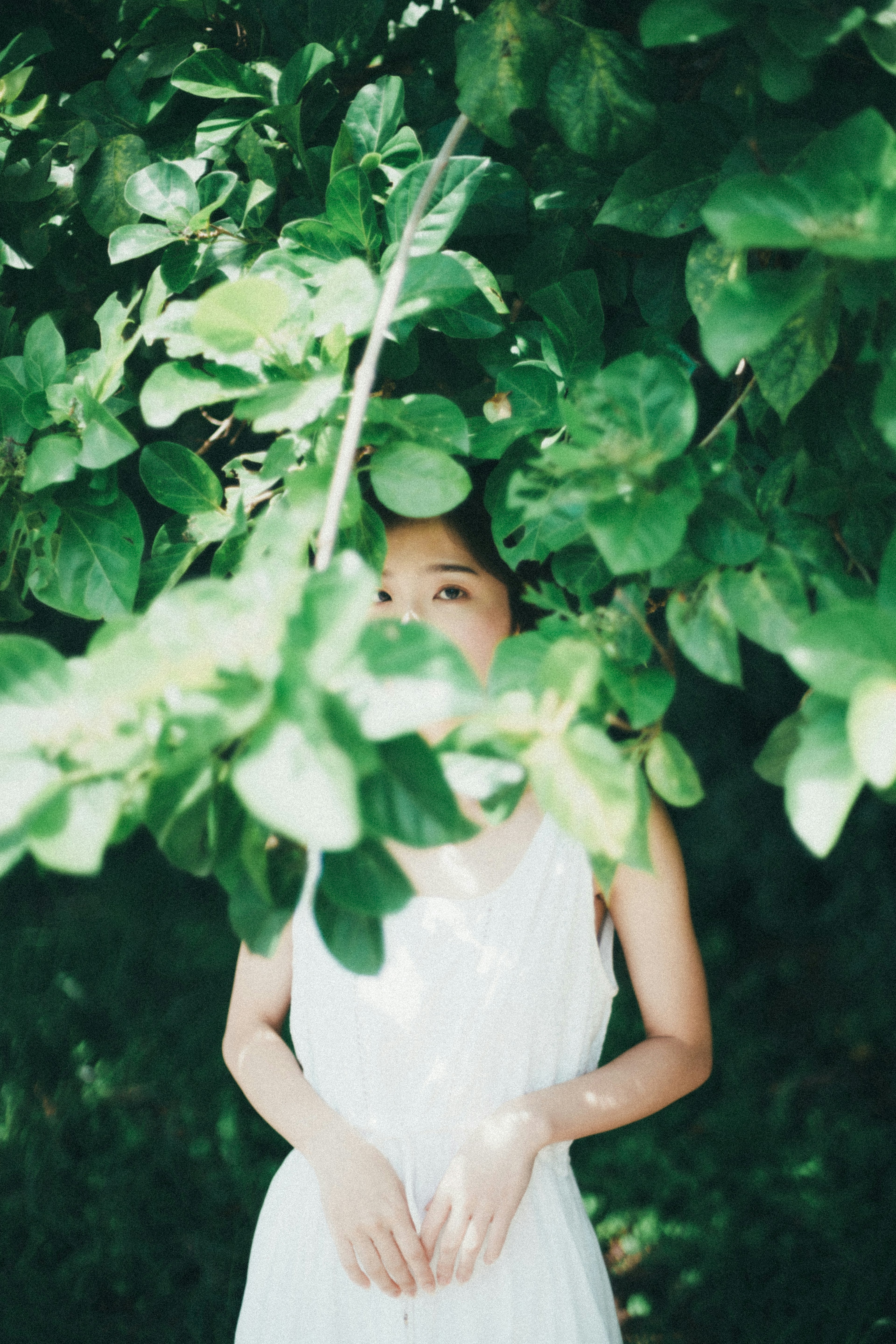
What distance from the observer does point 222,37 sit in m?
1.24

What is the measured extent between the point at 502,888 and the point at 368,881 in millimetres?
675

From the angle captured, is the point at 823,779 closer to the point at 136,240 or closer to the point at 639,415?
the point at 639,415

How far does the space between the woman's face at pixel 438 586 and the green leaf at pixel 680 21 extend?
589mm

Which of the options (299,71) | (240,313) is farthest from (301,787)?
(299,71)

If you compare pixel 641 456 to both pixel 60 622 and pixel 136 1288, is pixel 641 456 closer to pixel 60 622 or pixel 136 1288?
pixel 60 622

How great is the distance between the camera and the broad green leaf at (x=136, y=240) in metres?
1.08

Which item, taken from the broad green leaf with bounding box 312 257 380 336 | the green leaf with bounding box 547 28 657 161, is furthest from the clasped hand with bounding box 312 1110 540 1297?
the green leaf with bounding box 547 28 657 161

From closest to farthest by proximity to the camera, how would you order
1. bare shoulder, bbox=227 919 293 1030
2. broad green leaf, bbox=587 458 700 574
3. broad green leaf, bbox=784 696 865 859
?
broad green leaf, bbox=784 696 865 859 → broad green leaf, bbox=587 458 700 574 → bare shoulder, bbox=227 919 293 1030

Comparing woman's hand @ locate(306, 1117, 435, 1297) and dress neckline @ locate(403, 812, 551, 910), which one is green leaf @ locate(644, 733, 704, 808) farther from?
woman's hand @ locate(306, 1117, 435, 1297)

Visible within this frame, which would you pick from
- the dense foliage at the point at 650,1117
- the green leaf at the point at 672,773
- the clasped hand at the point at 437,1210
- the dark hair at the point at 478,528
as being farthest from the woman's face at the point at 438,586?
the dense foliage at the point at 650,1117

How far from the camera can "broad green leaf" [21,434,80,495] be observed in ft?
3.28

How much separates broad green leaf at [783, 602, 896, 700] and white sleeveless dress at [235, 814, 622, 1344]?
26.9 inches

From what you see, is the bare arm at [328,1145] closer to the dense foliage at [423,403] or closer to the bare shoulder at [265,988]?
the bare shoulder at [265,988]

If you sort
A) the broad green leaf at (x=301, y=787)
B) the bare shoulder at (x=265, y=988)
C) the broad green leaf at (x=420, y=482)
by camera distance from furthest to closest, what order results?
the bare shoulder at (x=265, y=988), the broad green leaf at (x=420, y=482), the broad green leaf at (x=301, y=787)
